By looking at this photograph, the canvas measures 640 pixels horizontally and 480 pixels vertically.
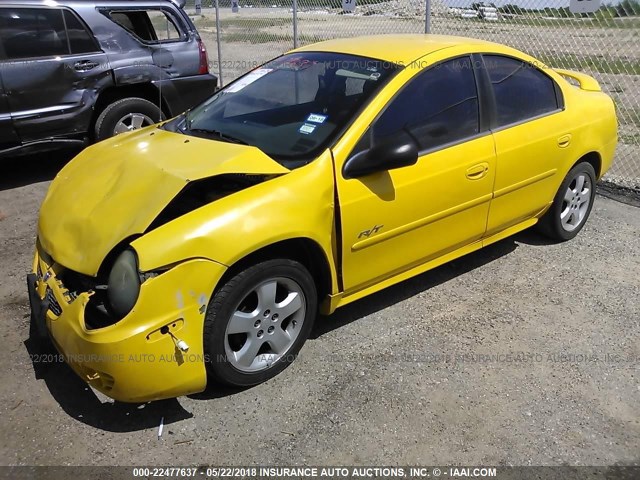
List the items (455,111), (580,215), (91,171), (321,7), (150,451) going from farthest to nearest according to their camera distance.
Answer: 1. (321,7)
2. (580,215)
3. (455,111)
4. (91,171)
5. (150,451)

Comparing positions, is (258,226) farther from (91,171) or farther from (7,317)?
(7,317)

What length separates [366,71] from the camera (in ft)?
11.2

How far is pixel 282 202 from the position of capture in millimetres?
2834

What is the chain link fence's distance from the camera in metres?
6.79

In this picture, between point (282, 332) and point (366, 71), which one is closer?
point (282, 332)

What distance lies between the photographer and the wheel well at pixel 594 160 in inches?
179

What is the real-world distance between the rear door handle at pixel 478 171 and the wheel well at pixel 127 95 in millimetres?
4010

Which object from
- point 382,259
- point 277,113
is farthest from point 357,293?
point 277,113

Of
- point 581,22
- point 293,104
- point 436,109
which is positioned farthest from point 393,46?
point 581,22

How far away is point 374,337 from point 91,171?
194 cm

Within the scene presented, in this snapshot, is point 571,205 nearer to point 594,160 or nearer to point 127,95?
point 594,160

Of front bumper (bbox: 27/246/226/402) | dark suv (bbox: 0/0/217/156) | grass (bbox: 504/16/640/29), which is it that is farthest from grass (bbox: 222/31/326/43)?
front bumper (bbox: 27/246/226/402)

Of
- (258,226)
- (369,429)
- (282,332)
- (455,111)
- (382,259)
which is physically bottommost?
(369,429)

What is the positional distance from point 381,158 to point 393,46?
1058mm
